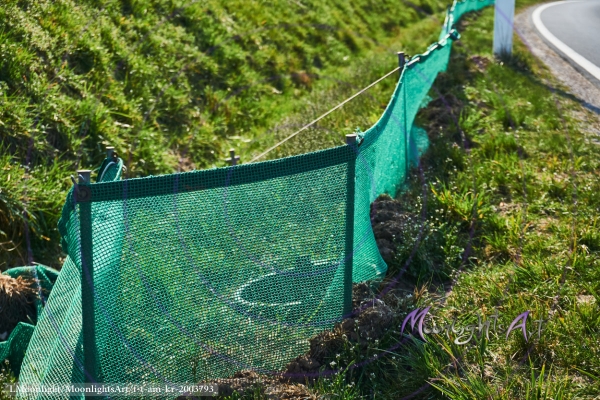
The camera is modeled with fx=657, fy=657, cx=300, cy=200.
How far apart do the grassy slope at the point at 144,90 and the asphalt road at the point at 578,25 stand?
3447mm

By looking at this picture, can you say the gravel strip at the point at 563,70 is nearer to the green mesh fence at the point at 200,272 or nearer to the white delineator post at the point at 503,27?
the white delineator post at the point at 503,27

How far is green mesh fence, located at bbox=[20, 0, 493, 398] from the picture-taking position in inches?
120

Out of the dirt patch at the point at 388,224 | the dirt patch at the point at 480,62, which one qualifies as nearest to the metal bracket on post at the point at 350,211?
the dirt patch at the point at 388,224

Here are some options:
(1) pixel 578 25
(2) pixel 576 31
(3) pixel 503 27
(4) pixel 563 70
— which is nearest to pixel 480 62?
(3) pixel 503 27

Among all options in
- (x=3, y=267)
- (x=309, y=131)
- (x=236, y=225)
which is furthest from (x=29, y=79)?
(x=236, y=225)

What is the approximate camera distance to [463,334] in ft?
12.5

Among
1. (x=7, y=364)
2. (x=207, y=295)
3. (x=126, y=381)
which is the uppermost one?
(x=207, y=295)

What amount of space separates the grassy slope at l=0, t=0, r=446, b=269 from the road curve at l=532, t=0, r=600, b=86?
3133 millimetres

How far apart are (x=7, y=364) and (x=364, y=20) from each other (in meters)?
13.5

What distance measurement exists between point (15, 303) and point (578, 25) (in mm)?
13859

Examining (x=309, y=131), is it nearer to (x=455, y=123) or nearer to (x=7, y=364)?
(x=455, y=123)

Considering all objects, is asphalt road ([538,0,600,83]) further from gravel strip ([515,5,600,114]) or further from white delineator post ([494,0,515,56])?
white delineator post ([494,0,515,56])

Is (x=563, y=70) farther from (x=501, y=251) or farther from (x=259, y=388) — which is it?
(x=259, y=388)

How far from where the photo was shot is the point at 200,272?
3271 mm
